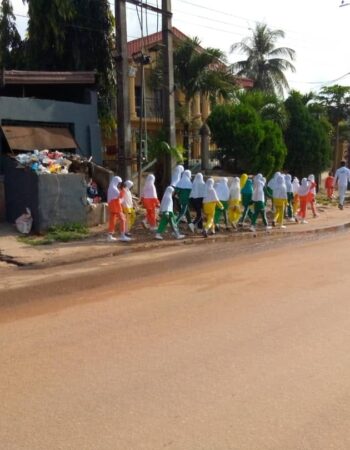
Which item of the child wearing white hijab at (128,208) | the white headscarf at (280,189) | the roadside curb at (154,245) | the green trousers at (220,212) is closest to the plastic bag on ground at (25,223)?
the roadside curb at (154,245)

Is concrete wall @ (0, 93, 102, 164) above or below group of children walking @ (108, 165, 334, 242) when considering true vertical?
above

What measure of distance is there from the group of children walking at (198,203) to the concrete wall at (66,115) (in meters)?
3.12

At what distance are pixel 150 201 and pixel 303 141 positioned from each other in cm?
1353

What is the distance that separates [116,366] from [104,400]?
2.29ft

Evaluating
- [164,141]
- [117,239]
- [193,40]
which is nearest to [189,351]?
[117,239]

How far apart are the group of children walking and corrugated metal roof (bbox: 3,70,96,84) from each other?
12.5 feet

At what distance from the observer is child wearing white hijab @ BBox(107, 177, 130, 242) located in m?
12.7

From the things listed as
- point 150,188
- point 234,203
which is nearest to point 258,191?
point 234,203

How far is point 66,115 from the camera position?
16391 millimetres

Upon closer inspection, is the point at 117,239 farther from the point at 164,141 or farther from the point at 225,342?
the point at 225,342

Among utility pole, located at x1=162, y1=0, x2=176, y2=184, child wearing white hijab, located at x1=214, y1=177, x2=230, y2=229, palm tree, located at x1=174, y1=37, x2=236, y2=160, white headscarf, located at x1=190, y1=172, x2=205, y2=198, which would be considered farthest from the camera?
palm tree, located at x1=174, y1=37, x2=236, y2=160

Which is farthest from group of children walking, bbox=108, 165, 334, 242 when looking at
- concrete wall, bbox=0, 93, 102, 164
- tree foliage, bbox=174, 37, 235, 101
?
tree foliage, bbox=174, 37, 235, 101

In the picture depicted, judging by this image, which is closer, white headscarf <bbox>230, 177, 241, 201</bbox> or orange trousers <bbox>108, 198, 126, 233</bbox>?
orange trousers <bbox>108, 198, 126, 233</bbox>

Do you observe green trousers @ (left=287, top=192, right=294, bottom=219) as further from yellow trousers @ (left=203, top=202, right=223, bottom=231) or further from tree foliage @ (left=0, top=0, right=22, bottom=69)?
tree foliage @ (left=0, top=0, right=22, bottom=69)
